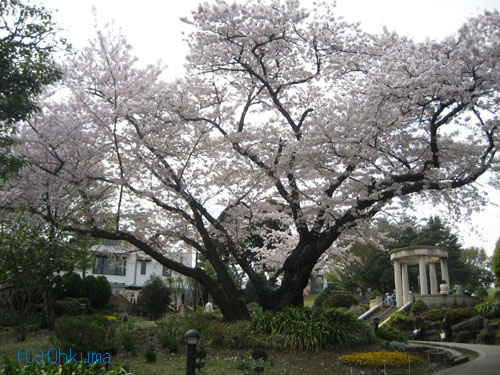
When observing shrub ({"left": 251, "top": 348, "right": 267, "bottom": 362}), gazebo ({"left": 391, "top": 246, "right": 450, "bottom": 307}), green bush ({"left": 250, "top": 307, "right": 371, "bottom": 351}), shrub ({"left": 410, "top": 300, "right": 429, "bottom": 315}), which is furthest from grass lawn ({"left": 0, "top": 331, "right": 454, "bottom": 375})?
gazebo ({"left": 391, "top": 246, "right": 450, "bottom": 307})

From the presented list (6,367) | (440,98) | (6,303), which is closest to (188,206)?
(6,303)

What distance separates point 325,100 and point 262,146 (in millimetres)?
2223

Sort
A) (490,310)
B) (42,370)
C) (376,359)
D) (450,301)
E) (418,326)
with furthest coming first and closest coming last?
(450,301)
(418,326)
(490,310)
(376,359)
(42,370)

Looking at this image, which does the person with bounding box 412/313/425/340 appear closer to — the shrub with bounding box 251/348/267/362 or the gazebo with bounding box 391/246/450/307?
the gazebo with bounding box 391/246/450/307

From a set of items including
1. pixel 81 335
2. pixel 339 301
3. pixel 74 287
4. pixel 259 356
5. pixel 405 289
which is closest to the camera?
pixel 81 335

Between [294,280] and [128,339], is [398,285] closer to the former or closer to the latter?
[294,280]

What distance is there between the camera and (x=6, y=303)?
13.1m

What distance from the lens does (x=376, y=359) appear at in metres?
8.86

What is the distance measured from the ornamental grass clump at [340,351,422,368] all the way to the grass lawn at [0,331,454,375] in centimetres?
17

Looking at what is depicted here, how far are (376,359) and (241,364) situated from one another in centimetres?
Result: 290

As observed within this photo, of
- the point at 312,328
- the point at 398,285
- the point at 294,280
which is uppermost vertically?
the point at 294,280

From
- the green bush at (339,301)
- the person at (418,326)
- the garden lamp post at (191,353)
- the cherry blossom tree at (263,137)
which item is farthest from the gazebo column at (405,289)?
the garden lamp post at (191,353)

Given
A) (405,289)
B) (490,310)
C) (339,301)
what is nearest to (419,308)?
(490,310)

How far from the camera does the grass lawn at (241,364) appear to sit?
7.81 metres
